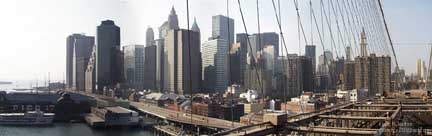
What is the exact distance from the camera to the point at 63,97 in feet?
128

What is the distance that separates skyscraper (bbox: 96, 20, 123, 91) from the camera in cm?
5919

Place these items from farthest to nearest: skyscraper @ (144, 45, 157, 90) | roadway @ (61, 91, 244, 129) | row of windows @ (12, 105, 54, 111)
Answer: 1. skyscraper @ (144, 45, 157, 90)
2. row of windows @ (12, 105, 54, 111)
3. roadway @ (61, 91, 244, 129)

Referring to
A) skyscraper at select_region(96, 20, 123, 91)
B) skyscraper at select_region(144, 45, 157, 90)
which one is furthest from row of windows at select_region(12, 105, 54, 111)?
skyscraper at select_region(96, 20, 123, 91)

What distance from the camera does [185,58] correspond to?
1744cm

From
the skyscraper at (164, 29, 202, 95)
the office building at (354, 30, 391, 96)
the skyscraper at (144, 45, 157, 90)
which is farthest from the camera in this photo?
the skyscraper at (144, 45, 157, 90)

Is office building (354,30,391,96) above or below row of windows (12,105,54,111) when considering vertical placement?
above

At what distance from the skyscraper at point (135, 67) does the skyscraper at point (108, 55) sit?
2.56 m

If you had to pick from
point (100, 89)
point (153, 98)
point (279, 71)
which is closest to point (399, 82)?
point (279, 71)

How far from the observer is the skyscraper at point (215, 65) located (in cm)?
3631

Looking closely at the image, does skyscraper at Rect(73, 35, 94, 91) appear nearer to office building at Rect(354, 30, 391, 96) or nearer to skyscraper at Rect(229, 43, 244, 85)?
skyscraper at Rect(229, 43, 244, 85)

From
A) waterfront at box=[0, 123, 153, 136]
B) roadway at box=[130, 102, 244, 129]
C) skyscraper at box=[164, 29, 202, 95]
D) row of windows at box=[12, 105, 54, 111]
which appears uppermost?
skyscraper at box=[164, 29, 202, 95]

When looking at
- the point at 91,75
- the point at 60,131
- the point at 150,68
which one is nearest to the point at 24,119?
the point at 60,131

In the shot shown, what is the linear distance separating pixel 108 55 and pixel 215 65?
2277cm

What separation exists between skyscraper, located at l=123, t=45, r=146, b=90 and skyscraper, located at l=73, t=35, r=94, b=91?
8185 millimetres
